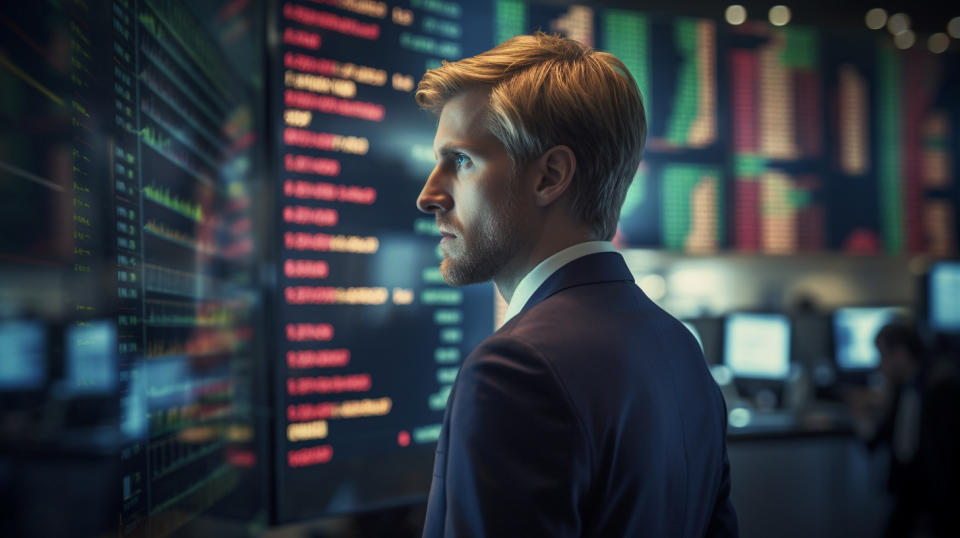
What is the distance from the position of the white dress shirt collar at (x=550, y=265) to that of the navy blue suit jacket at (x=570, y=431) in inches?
1.7

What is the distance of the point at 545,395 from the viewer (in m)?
0.71

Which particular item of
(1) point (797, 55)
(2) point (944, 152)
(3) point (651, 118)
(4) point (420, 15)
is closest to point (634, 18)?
(3) point (651, 118)

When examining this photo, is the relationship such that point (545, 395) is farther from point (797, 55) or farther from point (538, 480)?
point (797, 55)

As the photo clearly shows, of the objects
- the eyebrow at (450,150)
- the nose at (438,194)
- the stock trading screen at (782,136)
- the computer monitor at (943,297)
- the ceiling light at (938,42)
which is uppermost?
the ceiling light at (938,42)

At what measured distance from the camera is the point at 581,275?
2.87 feet

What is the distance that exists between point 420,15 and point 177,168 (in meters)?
0.73

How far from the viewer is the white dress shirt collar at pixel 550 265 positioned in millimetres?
899

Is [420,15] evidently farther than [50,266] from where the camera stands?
Yes

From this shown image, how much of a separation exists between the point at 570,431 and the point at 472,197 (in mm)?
393

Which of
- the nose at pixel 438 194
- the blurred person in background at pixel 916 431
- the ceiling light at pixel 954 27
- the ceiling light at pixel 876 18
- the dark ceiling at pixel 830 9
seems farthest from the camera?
the ceiling light at pixel 954 27

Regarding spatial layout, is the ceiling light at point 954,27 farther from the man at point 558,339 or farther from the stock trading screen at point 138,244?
the stock trading screen at point 138,244

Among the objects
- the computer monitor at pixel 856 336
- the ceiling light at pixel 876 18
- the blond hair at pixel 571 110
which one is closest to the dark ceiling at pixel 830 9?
the ceiling light at pixel 876 18

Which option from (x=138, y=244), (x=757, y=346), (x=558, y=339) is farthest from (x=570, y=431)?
(x=757, y=346)

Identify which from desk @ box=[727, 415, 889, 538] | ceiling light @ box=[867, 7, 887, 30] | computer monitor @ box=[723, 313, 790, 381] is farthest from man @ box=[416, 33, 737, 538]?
ceiling light @ box=[867, 7, 887, 30]
